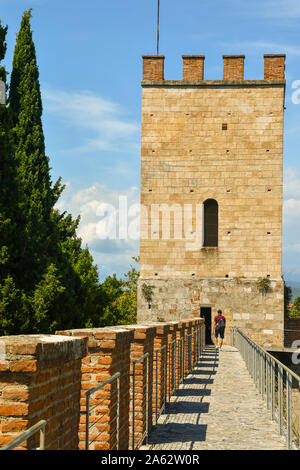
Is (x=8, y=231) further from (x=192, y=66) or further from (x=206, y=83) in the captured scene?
(x=192, y=66)

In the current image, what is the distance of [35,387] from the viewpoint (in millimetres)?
3570

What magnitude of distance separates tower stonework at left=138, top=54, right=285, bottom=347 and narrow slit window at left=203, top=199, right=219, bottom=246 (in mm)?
248

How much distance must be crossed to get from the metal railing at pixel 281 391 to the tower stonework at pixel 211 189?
17.0 metres

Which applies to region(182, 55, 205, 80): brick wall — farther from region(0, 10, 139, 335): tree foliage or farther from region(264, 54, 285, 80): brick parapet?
region(0, 10, 139, 335): tree foliage

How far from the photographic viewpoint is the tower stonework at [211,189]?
30.3 metres

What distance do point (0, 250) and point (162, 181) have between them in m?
13.1

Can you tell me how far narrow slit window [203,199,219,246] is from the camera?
31.1 m

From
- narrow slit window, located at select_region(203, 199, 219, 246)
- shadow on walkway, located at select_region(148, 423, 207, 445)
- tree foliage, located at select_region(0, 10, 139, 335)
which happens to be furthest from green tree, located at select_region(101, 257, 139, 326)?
shadow on walkway, located at select_region(148, 423, 207, 445)

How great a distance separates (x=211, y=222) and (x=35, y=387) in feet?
91.3

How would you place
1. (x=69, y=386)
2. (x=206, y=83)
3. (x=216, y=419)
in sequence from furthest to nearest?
(x=206, y=83) < (x=216, y=419) < (x=69, y=386)

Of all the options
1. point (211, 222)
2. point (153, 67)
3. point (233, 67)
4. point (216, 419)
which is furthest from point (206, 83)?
point (216, 419)

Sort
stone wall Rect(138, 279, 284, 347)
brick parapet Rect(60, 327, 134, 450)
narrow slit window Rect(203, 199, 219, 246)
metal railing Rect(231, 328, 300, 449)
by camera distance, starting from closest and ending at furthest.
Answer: brick parapet Rect(60, 327, 134, 450) → metal railing Rect(231, 328, 300, 449) → stone wall Rect(138, 279, 284, 347) → narrow slit window Rect(203, 199, 219, 246)

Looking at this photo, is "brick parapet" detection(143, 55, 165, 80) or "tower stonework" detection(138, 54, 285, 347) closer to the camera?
"tower stonework" detection(138, 54, 285, 347)
